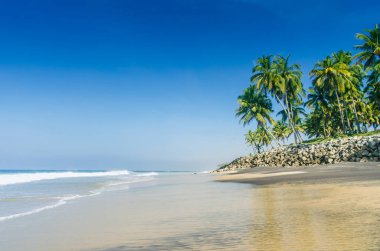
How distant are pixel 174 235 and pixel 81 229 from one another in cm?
214

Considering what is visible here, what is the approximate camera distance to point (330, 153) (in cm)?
3438

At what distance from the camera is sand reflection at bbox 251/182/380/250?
4301 millimetres

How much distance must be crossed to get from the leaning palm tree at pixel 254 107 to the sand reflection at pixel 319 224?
5303 cm

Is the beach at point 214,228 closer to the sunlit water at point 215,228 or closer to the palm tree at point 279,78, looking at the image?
the sunlit water at point 215,228

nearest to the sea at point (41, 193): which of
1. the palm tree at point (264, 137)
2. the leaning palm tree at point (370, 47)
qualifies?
the leaning palm tree at point (370, 47)

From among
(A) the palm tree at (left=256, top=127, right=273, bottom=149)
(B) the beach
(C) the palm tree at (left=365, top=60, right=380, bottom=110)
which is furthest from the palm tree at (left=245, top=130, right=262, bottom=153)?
(B) the beach

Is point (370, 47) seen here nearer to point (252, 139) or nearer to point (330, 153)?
point (330, 153)

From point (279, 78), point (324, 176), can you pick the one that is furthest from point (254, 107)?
point (324, 176)

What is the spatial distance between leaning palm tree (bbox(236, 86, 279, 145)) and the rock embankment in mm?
14218

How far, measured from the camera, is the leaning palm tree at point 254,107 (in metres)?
61.0

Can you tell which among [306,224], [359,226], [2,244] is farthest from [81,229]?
[359,226]

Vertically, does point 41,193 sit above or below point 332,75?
below

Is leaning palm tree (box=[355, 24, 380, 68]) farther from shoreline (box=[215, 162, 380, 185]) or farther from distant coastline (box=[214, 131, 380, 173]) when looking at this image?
shoreline (box=[215, 162, 380, 185])

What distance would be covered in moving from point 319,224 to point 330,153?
31.1 m
